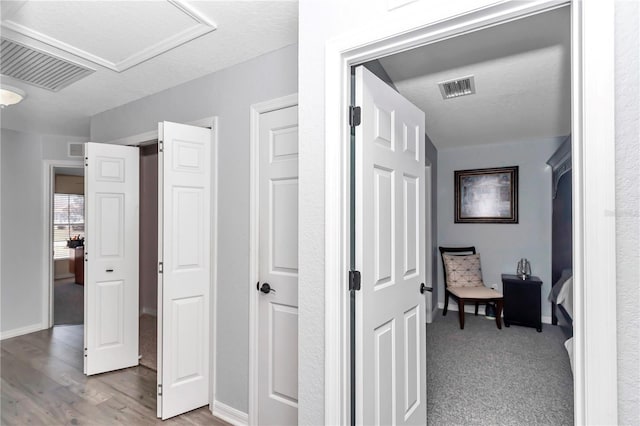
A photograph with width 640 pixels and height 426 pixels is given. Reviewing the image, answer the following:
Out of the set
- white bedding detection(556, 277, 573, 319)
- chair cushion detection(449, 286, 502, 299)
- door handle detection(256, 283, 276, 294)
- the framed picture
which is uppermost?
the framed picture

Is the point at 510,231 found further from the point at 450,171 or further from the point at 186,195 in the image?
the point at 186,195

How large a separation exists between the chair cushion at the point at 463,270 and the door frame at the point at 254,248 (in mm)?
3474

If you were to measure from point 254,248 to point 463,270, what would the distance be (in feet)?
11.9

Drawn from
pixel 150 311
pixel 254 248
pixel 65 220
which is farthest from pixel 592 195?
pixel 65 220

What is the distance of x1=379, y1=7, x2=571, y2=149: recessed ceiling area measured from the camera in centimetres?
210

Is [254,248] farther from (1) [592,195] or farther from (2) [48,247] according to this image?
(2) [48,247]

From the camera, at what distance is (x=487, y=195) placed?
516 cm

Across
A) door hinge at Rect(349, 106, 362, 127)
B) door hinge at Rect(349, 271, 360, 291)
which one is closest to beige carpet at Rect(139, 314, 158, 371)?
door hinge at Rect(349, 271, 360, 291)

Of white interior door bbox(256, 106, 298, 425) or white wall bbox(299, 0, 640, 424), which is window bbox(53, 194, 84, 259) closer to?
white interior door bbox(256, 106, 298, 425)

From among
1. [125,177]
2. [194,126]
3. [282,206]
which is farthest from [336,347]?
[125,177]

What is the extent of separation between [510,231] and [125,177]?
4.82m

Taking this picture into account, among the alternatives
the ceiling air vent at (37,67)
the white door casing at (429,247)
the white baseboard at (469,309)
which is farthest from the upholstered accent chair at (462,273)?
the ceiling air vent at (37,67)

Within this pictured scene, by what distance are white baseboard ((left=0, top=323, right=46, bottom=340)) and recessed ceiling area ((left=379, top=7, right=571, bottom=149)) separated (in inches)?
202

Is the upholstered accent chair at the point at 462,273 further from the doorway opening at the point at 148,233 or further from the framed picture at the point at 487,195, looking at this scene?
the doorway opening at the point at 148,233
